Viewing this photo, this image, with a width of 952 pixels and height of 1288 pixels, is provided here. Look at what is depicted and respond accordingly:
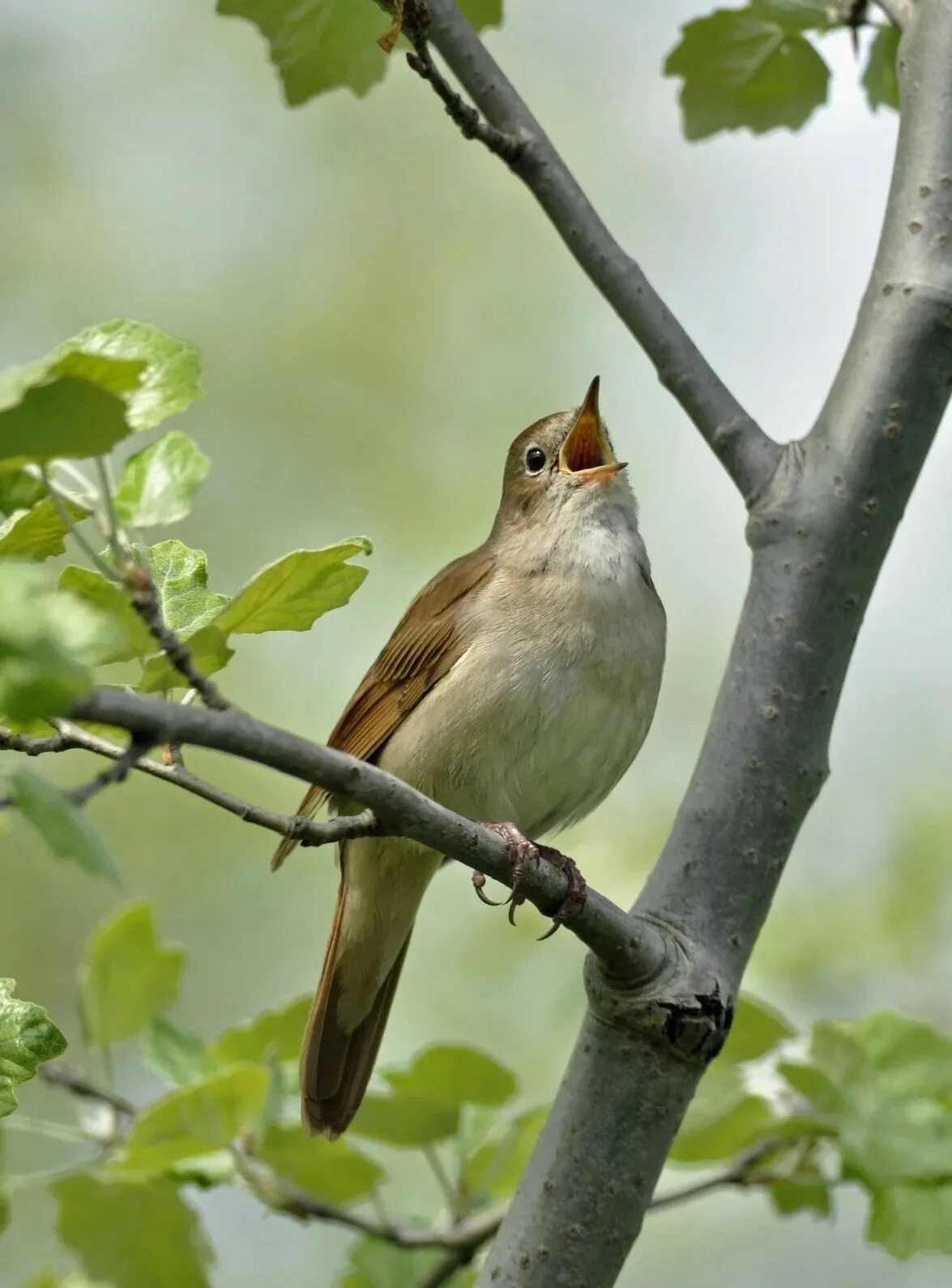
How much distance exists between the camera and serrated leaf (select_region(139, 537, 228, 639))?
1.86 m

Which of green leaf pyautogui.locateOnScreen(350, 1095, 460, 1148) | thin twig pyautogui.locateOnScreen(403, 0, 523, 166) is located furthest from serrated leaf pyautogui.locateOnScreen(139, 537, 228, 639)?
green leaf pyautogui.locateOnScreen(350, 1095, 460, 1148)

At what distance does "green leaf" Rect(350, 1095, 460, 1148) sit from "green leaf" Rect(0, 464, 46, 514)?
157 centimetres

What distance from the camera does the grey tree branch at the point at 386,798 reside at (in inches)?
53.6

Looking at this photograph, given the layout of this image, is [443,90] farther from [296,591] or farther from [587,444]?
[587,444]

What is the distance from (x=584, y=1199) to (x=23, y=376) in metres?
1.49

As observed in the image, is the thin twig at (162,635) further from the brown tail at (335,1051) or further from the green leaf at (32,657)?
the brown tail at (335,1051)

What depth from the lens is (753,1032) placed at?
2.75m

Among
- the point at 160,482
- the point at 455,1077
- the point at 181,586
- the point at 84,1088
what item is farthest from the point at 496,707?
the point at 160,482

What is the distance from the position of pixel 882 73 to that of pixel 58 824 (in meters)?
2.84

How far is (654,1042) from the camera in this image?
7.56 feet

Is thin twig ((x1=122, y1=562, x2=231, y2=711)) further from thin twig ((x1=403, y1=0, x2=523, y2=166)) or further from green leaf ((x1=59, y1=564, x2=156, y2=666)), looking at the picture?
thin twig ((x1=403, y1=0, x2=523, y2=166))

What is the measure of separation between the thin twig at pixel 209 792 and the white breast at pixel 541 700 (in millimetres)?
1320

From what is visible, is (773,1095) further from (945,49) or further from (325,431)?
(325,431)

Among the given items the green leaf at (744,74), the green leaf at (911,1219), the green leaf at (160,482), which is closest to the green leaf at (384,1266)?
the green leaf at (911,1219)
